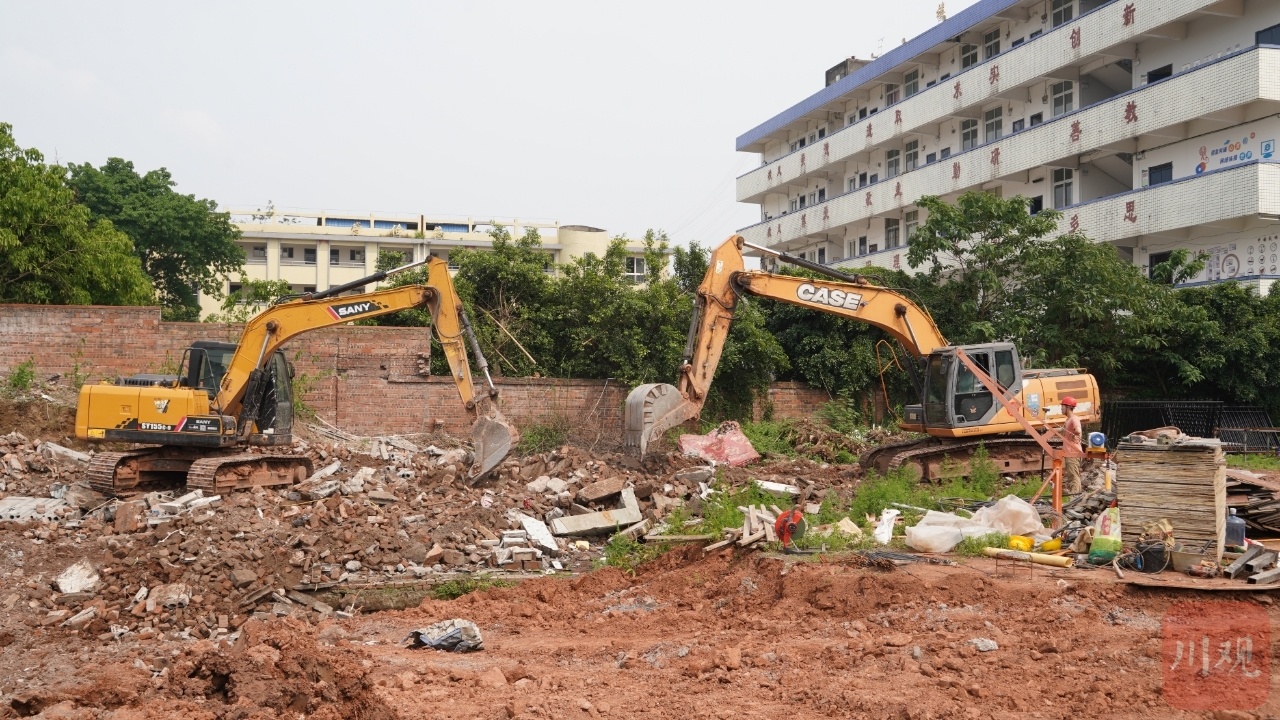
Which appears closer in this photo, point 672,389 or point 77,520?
point 77,520

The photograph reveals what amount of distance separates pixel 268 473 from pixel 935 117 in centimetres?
2645

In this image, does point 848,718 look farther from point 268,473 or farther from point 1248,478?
point 268,473

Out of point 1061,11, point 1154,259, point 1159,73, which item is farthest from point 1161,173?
point 1061,11

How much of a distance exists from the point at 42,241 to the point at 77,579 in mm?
14153

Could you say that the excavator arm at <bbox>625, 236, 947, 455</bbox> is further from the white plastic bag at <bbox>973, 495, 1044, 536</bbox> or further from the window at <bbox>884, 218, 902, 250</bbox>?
the window at <bbox>884, 218, 902, 250</bbox>

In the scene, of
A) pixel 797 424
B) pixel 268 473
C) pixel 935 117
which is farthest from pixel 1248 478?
pixel 935 117

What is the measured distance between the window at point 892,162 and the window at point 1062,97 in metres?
7.62

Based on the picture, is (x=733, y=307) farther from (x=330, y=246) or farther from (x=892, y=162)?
(x=330, y=246)

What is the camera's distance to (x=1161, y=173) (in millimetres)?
27172

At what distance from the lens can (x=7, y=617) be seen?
33.0 ft

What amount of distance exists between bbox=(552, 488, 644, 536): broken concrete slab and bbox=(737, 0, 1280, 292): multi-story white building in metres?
17.6

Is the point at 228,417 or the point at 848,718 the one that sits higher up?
the point at 228,417

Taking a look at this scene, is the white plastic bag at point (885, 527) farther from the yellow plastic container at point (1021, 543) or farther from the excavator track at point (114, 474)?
the excavator track at point (114, 474)

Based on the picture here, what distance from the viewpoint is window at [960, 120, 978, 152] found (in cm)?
3450
